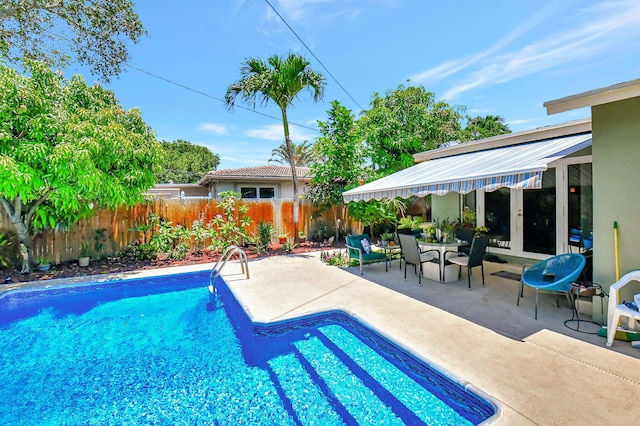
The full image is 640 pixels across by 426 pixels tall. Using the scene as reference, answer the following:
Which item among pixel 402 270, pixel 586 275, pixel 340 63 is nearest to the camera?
pixel 586 275

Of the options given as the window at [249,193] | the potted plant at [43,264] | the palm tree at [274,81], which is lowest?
A: the potted plant at [43,264]

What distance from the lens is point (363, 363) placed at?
656 cm

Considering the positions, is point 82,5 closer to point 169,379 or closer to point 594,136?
point 169,379

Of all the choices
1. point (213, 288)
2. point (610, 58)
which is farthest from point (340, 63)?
point (213, 288)

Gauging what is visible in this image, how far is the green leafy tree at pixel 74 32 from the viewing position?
15328 mm

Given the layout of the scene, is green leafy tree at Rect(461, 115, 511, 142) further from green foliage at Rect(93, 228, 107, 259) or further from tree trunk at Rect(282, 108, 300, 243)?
green foliage at Rect(93, 228, 107, 259)

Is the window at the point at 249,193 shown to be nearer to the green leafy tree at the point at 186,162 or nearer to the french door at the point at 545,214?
the french door at the point at 545,214

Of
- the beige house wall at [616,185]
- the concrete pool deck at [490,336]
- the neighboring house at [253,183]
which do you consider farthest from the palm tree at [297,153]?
the beige house wall at [616,185]

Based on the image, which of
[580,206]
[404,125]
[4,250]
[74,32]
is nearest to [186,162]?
[404,125]

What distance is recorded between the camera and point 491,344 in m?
6.43

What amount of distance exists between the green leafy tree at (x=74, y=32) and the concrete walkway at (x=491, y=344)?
15.0 meters

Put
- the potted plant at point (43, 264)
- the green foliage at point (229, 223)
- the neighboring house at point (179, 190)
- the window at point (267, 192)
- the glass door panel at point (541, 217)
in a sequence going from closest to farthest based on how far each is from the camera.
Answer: the glass door panel at point (541, 217)
the potted plant at point (43, 264)
the green foliage at point (229, 223)
the window at point (267, 192)
the neighboring house at point (179, 190)

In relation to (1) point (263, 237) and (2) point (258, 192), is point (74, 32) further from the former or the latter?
(2) point (258, 192)

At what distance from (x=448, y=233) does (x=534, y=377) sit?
23.7ft
